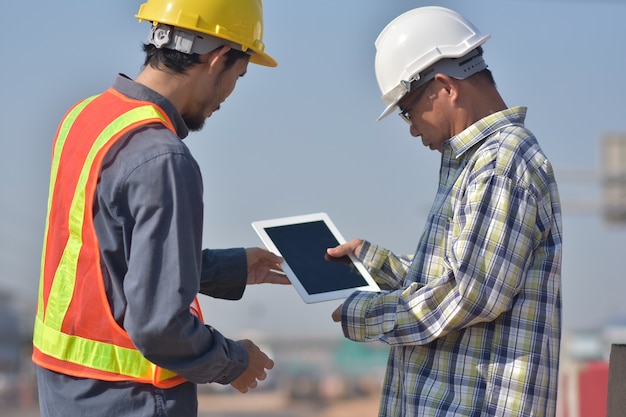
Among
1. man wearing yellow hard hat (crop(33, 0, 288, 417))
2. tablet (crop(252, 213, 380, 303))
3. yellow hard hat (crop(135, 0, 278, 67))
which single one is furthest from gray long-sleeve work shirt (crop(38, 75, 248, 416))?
tablet (crop(252, 213, 380, 303))

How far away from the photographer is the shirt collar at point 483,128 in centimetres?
352

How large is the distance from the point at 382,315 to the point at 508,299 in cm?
44

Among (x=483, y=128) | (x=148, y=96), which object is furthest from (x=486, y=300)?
(x=148, y=96)

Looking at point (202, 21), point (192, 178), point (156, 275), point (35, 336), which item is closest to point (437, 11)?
point (202, 21)

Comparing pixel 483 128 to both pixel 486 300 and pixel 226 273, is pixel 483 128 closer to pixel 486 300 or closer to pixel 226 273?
pixel 486 300

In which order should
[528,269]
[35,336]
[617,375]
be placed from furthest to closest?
[617,375], [528,269], [35,336]

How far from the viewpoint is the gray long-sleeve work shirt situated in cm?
278

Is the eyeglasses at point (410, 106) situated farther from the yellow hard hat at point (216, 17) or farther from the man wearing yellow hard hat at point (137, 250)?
the man wearing yellow hard hat at point (137, 250)

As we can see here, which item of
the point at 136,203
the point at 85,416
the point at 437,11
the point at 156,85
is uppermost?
the point at 437,11

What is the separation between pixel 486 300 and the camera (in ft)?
10.6

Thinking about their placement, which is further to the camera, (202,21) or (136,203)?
(202,21)

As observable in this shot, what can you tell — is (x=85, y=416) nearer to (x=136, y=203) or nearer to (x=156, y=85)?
(x=136, y=203)

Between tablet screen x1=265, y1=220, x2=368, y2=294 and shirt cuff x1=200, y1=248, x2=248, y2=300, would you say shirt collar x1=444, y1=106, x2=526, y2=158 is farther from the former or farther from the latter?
shirt cuff x1=200, y1=248, x2=248, y2=300

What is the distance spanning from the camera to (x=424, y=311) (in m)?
3.35
